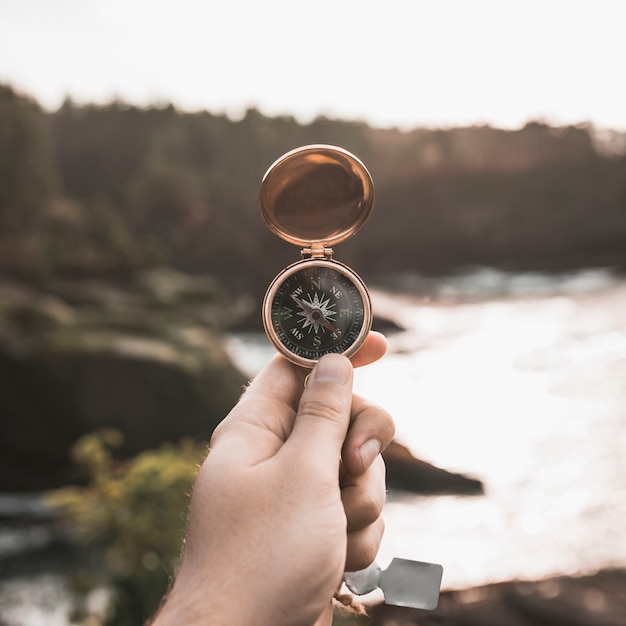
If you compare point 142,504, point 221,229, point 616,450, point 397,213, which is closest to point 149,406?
point 142,504

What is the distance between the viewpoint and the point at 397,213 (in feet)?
146

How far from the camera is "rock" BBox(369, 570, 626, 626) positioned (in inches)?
272

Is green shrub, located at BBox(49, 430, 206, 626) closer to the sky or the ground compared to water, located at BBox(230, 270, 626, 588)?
closer to the ground

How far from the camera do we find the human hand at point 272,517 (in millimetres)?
1771

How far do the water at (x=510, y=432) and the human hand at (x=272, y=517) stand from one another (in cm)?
741

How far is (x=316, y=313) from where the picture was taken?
8.50 ft

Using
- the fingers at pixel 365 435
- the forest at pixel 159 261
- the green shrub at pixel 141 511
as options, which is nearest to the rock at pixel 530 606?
the forest at pixel 159 261

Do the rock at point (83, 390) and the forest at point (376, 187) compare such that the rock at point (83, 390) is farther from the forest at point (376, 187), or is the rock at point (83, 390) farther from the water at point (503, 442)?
the forest at point (376, 187)

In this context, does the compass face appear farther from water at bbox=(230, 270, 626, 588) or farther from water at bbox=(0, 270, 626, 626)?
water at bbox=(230, 270, 626, 588)

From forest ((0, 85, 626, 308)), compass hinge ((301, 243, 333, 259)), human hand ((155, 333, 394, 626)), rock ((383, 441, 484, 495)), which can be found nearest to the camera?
human hand ((155, 333, 394, 626))

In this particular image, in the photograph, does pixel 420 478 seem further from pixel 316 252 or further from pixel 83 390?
pixel 316 252

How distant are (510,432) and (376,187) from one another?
21102mm

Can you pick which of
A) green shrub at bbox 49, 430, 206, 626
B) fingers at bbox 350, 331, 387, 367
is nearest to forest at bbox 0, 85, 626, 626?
green shrub at bbox 49, 430, 206, 626

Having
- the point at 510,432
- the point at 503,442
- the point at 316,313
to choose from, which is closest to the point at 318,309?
the point at 316,313
